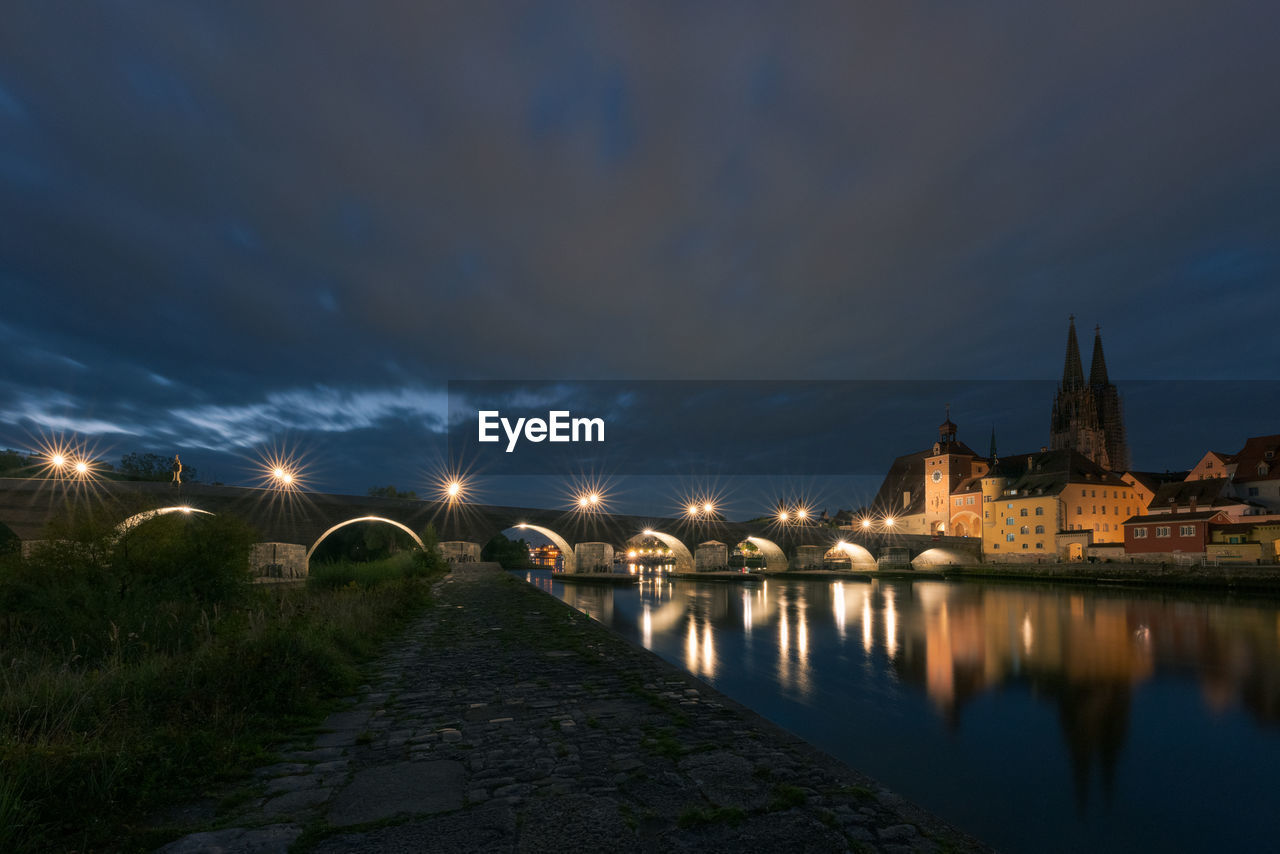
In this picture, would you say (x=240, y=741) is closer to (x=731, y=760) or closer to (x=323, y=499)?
(x=731, y=760)

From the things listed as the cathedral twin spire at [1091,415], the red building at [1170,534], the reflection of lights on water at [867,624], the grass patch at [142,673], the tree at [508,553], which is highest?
the cathedral twin spire at [1091,415]

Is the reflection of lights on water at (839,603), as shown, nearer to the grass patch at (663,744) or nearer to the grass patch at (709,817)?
the grass patch at (663,744)

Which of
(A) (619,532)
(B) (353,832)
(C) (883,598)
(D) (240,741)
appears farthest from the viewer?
(A) (619,532)

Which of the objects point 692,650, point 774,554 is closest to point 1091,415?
point 774,554

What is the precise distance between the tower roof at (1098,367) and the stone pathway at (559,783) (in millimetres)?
135104

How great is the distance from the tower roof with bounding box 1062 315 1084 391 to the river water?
94591 millimetres

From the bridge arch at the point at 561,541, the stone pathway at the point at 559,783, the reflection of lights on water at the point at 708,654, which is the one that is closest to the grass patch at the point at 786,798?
the stone pathway at the point at 559,783

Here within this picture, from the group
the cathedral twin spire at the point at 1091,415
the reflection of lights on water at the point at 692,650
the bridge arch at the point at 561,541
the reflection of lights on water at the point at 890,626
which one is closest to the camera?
the reflection of lights on water at the point at 692,650

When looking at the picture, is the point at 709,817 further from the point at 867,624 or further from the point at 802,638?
the point at 867,624

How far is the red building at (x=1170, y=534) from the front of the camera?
52281mm

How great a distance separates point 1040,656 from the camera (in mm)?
20297

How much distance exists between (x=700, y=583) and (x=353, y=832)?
58.0m

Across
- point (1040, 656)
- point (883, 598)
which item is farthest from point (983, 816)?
point (883, 598)

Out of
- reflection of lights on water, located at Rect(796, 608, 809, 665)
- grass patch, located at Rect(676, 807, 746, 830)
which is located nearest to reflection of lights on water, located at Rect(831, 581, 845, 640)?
reflection of lights on water, located at Rect(796, 608, 809, 665)
